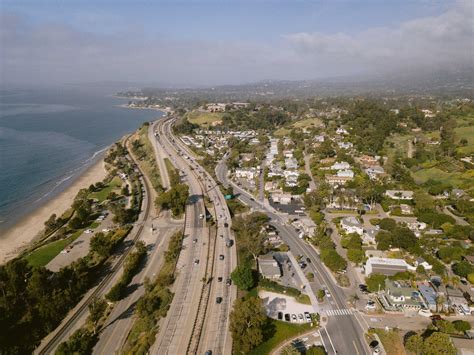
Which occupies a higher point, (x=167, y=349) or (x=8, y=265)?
(x=8, y=265)

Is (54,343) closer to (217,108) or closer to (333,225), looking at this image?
(333,225)

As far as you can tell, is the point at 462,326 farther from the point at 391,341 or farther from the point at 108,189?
the point at 108,189

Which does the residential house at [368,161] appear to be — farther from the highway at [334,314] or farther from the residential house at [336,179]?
the highway at [334,314]

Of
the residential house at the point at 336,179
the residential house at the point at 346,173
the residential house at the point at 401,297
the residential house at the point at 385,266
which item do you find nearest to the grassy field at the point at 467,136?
the residential house at the point at 346,173

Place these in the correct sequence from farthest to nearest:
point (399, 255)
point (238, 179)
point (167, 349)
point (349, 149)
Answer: point (349, 149)
point (238, 179)
point (399, 255)
point (167, 349)

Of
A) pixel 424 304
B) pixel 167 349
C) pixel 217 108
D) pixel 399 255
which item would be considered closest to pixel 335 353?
→ pixel 424 304

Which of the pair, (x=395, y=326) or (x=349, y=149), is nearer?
(x=395, y=326)

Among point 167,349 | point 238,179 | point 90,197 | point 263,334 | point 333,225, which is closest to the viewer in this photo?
point 167,349
